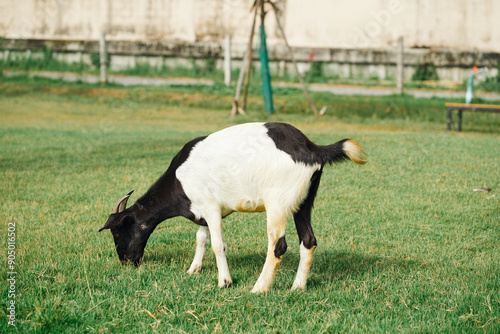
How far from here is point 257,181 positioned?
15.9 feet

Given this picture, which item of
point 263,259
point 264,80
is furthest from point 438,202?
point 264,80

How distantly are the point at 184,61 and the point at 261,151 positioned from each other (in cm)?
1944

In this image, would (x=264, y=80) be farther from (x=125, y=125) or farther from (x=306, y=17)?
(x=306, y=17)

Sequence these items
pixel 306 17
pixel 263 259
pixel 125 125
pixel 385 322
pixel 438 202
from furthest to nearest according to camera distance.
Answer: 1. pixel 306 17
2. pixel 125 125
3. pixel 438 202
4. pixel 263 259
5. pixel 385 322

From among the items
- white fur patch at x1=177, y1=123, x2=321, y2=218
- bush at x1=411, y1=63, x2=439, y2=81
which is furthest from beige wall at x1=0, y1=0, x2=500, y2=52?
white fur patch at x1=177, y1=123, x2=321, y2=218

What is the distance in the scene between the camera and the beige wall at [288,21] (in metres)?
21.6

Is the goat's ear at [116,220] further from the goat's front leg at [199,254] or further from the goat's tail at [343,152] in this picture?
the goat's tail at [343,152]

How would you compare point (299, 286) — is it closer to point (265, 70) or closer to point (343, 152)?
point (343, 152)

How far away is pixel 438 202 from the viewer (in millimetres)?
8008

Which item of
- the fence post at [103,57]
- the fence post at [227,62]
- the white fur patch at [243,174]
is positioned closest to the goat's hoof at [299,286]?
the white fur patch at [243,174]

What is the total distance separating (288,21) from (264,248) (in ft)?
58.9

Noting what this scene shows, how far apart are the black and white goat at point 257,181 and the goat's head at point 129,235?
140 mm

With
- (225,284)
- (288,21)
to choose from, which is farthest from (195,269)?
(288,21)

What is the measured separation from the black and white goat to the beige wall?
1806 centimetres
